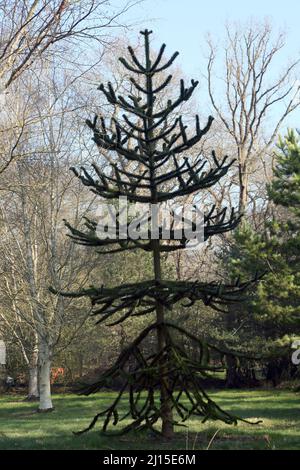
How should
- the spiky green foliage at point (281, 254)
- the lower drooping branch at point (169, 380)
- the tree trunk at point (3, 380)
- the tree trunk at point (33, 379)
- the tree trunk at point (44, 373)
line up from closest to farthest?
the lower drooping branch at point (169, 380), the spiky green foliage at point (281, 254), the tree trunk at point (44, 373), the tree trunk at point (33, 379), the tree trunk at point (3, 380)

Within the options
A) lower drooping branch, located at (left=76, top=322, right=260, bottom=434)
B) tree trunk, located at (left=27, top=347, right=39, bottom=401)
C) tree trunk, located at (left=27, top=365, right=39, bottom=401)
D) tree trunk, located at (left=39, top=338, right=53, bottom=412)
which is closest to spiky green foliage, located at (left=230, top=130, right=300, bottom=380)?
tree trunk, located at (left=39, top=338, right=53, bottom=412)

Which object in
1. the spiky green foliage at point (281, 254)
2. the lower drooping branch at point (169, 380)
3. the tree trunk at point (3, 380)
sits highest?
the spiky green foliage at point (281, 254)

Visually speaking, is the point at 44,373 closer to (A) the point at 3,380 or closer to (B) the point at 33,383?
(B) the point at 33,383

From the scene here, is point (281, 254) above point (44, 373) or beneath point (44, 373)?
above

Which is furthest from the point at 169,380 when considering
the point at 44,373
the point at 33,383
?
the point at 33,383

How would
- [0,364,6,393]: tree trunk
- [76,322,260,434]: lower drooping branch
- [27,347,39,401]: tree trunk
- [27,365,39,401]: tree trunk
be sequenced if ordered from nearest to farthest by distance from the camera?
[76,322,260,434]: lower drooping branch → [27,347,39,401]: tree trunk → [27,365,39,401]: tree trunk → [0,364,6,393]: tree trunk

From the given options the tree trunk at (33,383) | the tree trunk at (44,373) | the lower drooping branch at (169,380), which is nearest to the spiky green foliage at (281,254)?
the tree trunk at (44,373)

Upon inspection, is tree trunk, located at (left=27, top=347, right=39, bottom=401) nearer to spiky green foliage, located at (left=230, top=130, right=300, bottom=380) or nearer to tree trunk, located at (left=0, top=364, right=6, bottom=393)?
tree trunk, located at (left=0, top=364, right=6, bottom=393)

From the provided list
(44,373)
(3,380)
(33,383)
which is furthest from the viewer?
(3,380)

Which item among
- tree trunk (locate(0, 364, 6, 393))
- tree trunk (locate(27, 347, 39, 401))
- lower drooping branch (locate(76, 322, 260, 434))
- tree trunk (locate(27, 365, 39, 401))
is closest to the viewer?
lower drooping branch (locate(76, 322, 260, 434))

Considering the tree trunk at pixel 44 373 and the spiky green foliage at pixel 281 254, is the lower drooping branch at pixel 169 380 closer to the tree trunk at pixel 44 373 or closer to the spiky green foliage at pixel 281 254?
the spiky green foliage at pixel 281 254

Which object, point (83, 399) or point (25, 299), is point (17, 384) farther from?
point (25, 299)

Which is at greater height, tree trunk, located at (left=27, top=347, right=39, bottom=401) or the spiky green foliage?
the spiky green foliage
